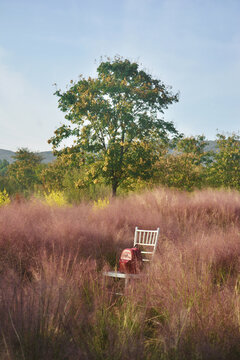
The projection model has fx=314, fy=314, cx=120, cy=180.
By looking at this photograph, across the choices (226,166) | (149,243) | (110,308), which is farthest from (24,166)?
(110,308)

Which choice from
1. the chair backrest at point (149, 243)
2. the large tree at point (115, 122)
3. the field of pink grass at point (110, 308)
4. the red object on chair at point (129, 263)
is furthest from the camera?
the large tree at point (115, 122)

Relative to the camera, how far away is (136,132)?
12.8 meters

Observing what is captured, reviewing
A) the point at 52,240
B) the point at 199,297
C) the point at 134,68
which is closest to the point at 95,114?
the point at 134,68

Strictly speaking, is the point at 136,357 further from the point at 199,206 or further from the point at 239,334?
the point at 199,206

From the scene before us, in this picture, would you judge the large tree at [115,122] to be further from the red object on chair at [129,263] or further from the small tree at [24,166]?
the small tree at [24,166]

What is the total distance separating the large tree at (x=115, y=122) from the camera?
40.4ft

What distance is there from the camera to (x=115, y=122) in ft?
41.5

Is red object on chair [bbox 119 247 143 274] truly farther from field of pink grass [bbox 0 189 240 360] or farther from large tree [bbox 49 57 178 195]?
large tree [bbox 49 57 178 195]

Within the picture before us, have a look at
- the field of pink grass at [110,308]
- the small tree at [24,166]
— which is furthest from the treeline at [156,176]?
the small tree at [24,166]

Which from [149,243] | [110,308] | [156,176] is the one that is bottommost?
[110,308]

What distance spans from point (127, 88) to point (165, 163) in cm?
551

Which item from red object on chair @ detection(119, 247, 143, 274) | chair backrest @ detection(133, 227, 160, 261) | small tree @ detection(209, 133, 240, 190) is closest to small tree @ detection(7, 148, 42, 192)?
small tree @ detection(209, 133, 240, 190)

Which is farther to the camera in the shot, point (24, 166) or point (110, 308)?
point (24, 166)

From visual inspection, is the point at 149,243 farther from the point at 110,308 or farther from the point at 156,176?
the point at 156,176
